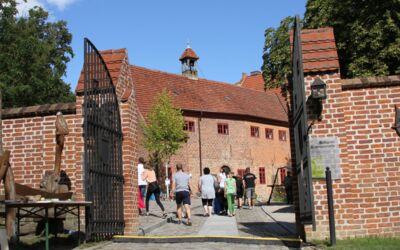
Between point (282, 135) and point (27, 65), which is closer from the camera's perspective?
point (27, 65)

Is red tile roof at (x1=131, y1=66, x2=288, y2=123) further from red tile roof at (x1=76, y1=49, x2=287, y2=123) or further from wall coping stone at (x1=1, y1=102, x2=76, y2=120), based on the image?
wall coping stone at (x1=1, y1=102, x2=76, y2=120)

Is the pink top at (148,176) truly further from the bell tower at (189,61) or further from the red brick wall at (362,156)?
the bell tower at (189,61)

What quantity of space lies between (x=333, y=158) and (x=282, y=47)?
18.2m

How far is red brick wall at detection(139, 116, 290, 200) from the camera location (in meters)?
37.2

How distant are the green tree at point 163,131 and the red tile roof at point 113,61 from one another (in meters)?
22.2

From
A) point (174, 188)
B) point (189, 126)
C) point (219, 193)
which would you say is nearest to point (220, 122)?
point (189, 126)

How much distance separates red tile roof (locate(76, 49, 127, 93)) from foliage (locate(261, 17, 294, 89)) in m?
15.2

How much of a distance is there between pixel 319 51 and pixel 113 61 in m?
3.72

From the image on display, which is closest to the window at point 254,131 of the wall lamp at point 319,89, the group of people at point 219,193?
the group of people at point 219,193

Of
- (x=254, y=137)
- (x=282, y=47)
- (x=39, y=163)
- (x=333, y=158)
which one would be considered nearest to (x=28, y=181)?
(x=39, y=163)

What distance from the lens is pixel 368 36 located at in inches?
748

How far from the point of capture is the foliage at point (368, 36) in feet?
60.9

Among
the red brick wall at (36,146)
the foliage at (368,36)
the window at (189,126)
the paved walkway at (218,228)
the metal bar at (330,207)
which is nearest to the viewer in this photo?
the metal bar at (330,207)

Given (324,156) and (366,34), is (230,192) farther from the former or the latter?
(366,34)
